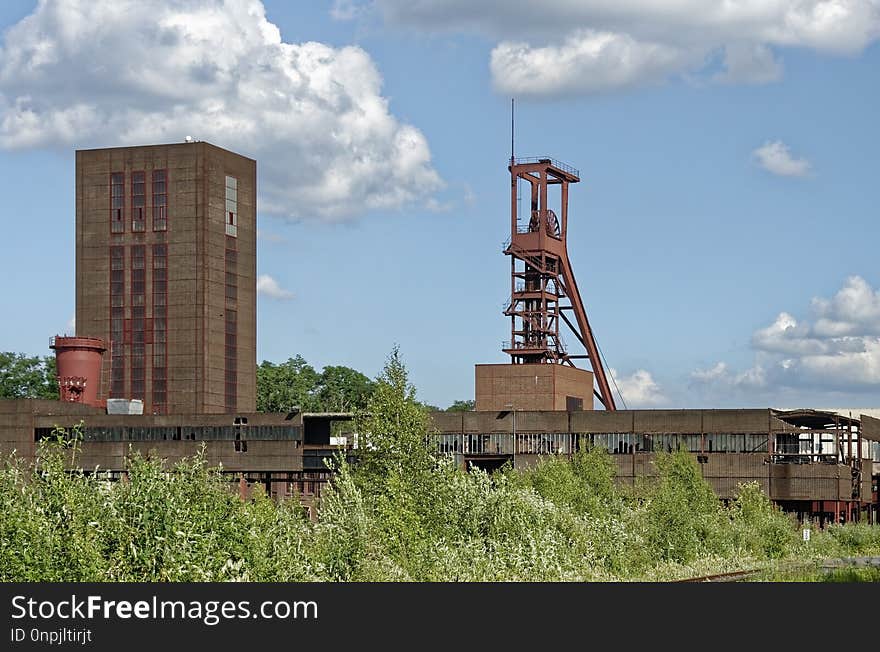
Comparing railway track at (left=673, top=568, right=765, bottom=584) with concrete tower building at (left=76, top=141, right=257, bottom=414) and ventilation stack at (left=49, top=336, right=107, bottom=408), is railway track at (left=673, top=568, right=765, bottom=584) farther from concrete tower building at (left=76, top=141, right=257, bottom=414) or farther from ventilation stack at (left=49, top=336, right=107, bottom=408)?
concrete tower building at (left=76, top=141, right=257, bottom=414)

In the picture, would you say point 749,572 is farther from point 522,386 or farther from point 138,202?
point 138,202

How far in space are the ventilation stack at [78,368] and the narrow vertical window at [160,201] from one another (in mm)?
16388

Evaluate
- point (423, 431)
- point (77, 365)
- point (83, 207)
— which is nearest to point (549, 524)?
point (423, 431)

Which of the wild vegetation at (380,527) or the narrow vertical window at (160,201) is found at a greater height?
the narrow vertical window at (160,201)

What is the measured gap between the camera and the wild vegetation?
30750 millimetres

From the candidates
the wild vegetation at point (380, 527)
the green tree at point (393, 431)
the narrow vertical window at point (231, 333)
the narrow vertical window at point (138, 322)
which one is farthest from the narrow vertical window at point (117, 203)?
the green tree at point (393, 431)

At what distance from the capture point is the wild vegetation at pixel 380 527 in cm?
3075

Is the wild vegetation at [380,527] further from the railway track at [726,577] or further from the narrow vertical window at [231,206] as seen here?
the narrow vertical window at [231,206]

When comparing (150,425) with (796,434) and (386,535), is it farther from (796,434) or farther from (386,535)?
(386,535)

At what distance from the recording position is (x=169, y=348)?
148000 millimetres

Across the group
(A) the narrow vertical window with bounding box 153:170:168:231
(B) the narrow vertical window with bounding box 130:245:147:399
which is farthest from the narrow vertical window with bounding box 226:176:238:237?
(B) the narrow vertical window with bounding box 130:245:147:399

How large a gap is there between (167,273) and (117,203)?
10.1 metres

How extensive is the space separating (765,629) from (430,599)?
6.43 meters

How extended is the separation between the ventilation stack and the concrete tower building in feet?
32.5
